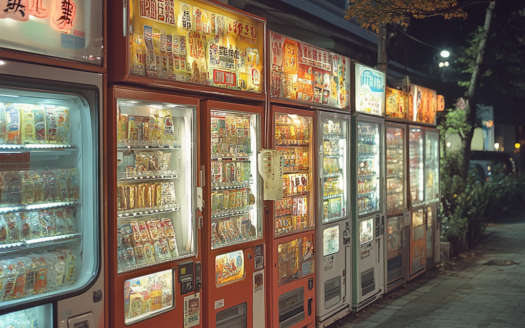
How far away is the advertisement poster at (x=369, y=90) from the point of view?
24.6 ft

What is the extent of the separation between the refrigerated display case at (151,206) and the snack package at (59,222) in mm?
346

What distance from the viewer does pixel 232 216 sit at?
539cm

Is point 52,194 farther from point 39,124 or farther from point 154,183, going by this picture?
point 154,183

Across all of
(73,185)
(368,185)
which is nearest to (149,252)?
(73,185)

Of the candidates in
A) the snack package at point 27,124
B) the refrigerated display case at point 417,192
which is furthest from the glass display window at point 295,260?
the refrigerated display case at point 417,192

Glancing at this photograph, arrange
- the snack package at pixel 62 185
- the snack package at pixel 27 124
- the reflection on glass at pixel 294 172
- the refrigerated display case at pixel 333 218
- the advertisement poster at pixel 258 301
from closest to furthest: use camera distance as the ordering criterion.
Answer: the snack package at pixel 27 124
the snack package at pixel 62 185
the advertisement poster at pixel 258 301
the reflection on glass at pixel 294 172
the refrigerated display case at pixel 333 218

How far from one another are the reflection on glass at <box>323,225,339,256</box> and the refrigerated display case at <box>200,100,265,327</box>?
57.9 inches

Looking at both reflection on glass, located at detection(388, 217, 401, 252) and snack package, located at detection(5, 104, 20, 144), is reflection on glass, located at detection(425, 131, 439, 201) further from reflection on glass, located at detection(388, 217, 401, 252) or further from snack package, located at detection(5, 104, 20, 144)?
snack package, located at detection(5, 104, 20, 144)

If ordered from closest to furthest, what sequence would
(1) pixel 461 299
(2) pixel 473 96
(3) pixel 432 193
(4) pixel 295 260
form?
(4) pixel 295 260 → (1) pixel 461 299 → (3) pixel 432 193 → (2) pixel 473 96

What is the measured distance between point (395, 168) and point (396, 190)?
1.32ft

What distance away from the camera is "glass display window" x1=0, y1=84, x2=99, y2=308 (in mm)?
3393

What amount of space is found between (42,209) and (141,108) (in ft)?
4.27

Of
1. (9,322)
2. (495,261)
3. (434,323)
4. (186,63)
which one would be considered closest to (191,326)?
(9,322)

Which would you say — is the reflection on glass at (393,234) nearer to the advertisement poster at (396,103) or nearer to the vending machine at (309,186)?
the vending machine at (309,186)
